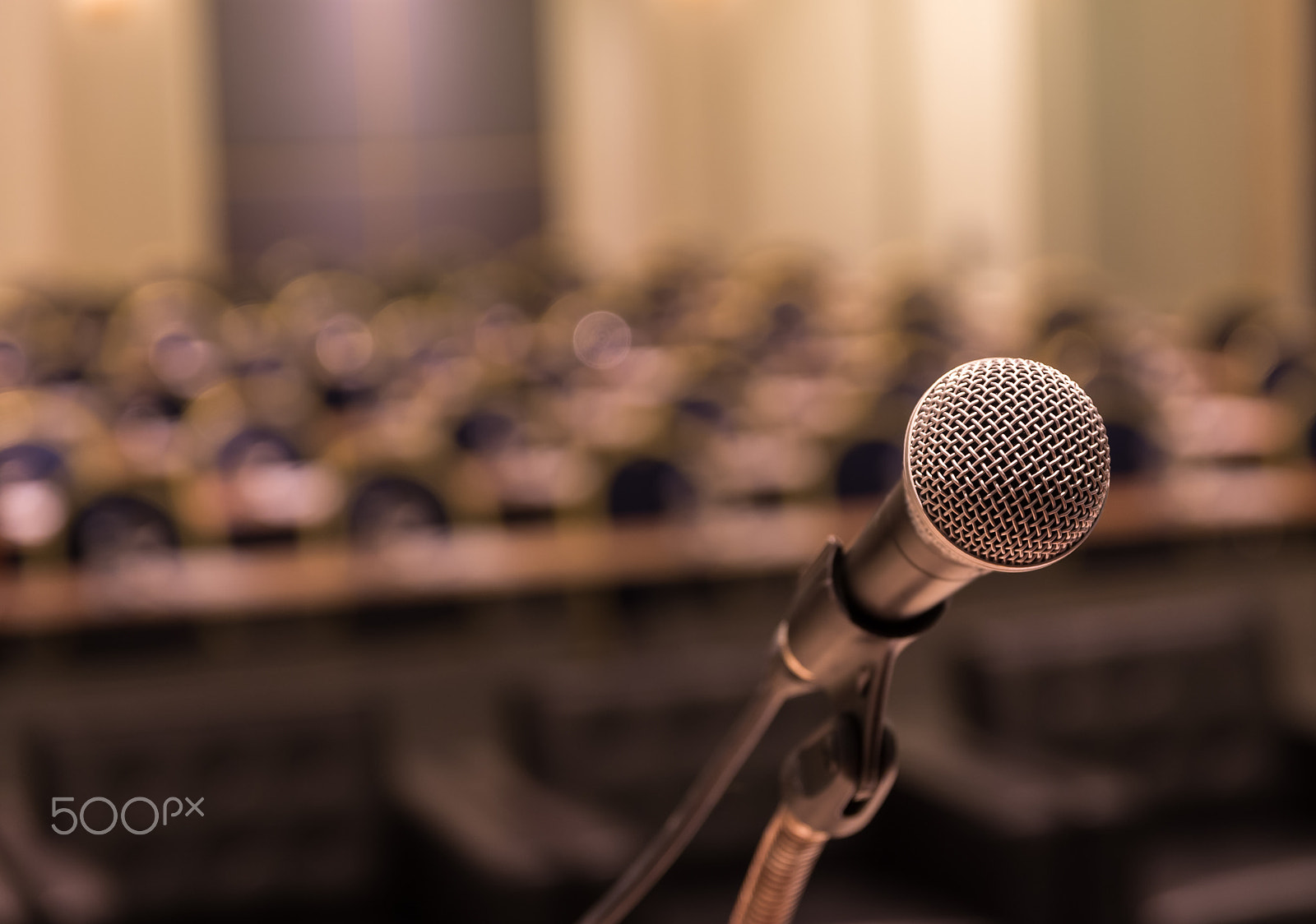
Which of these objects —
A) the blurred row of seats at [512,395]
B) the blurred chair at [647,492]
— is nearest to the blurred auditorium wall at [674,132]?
the blurred row of seats at [512,395]

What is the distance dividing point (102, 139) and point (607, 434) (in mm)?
8671

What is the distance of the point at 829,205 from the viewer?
1307cm

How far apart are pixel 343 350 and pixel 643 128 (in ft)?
18.2

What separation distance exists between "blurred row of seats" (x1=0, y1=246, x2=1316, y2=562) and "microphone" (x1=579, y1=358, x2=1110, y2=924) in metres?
3.70

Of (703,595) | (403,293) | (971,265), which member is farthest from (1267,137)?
(703,595)

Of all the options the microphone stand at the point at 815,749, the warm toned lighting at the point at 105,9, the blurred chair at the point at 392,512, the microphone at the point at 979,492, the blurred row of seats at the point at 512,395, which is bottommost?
the blurred row of seats at the point at 512,395

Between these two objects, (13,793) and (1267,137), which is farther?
(1267,137)

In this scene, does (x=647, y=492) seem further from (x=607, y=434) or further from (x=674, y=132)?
(x=674, y=132)

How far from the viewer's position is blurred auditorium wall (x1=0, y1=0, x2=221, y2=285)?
12.1m

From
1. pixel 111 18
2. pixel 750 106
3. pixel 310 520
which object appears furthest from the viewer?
pixel 750 106

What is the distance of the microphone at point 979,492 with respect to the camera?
0.59 meters

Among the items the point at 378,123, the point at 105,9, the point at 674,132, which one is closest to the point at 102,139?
the point at 105,9

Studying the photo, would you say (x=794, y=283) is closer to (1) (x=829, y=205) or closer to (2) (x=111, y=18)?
(1) (x=829, y=205)

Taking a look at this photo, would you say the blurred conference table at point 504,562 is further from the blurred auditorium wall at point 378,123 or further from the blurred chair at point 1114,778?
the blurred auditorium wall at point 378,123
